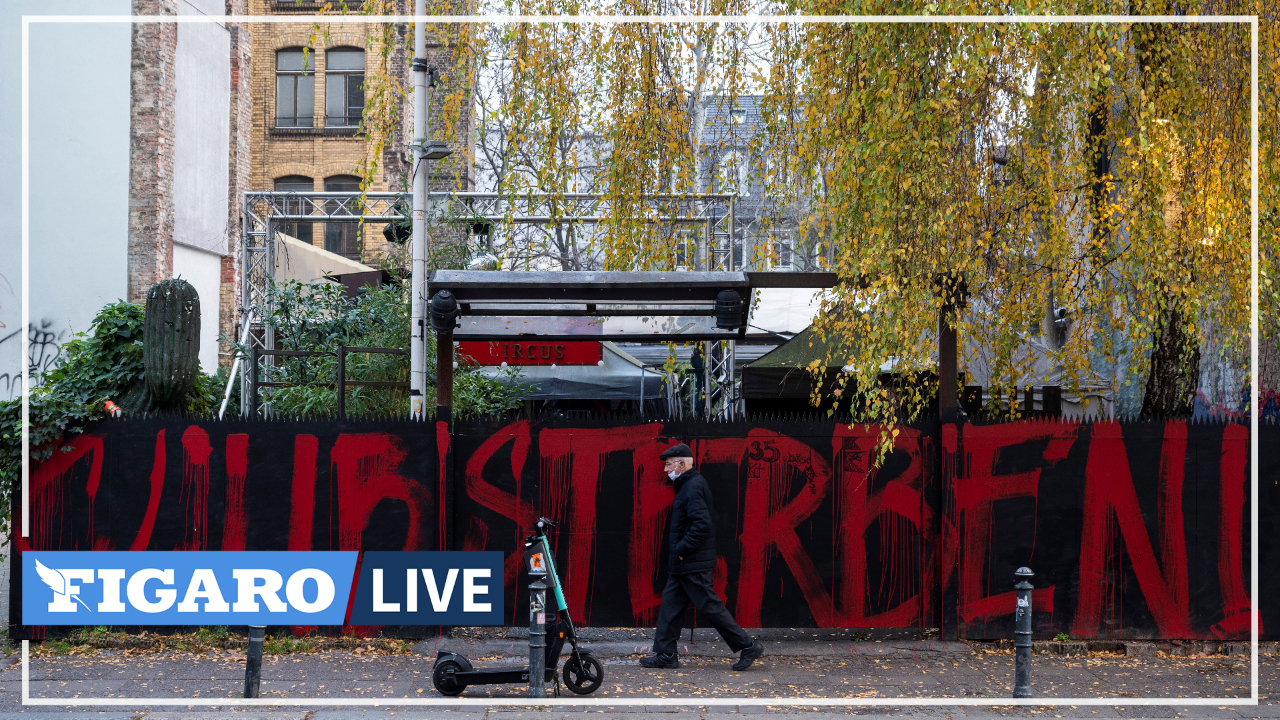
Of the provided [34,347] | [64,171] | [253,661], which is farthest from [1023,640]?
[64,171]

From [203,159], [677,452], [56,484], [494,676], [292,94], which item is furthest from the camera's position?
[292,94]

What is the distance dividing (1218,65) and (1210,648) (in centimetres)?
479

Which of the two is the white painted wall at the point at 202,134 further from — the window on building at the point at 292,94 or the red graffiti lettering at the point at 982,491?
the red graffiti lettering at the point at 982,491

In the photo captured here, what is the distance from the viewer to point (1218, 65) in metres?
7.57

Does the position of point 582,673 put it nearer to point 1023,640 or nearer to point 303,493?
point 1023,640

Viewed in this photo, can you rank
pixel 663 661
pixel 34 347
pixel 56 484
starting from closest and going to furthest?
pixel 663 661
pixel 56 484
pixel 34 347

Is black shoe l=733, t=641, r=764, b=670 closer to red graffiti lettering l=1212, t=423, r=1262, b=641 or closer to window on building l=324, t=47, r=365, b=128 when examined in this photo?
red graffiti lettering l=1212, t=423, r=1262, b=641

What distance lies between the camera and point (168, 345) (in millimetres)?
8617

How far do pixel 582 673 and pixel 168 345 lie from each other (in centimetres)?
491

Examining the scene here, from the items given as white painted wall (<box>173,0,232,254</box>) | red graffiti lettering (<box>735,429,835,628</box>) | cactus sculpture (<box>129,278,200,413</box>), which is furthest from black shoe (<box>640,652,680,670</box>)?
white painted wall (<box>173,0,232,254</box>)

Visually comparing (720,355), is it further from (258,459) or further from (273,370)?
(258,459)

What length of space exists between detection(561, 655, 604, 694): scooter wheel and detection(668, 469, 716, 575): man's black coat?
112 cm

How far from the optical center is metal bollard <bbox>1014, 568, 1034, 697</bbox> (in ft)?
20.5

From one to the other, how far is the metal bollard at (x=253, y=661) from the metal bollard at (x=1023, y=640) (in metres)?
4.94
